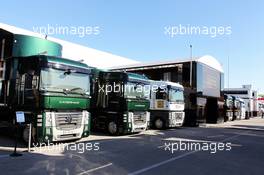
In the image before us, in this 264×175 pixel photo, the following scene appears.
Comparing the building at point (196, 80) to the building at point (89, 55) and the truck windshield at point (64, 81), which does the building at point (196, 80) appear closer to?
the building at point (89, 55)

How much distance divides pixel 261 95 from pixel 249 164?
3222 inches

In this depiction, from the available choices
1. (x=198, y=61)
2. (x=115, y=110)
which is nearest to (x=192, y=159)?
(x=115, y=110)

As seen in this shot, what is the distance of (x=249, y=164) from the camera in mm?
8625

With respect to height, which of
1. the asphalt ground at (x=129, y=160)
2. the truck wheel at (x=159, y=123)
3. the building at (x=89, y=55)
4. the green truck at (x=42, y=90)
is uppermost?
the building at (x=89, y=55)

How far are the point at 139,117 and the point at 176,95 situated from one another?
502 cm

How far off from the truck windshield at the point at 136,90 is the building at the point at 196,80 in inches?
299

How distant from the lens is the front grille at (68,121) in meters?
10.2

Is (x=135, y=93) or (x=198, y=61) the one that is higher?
(x=198, y=61)

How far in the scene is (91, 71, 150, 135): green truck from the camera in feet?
45.8

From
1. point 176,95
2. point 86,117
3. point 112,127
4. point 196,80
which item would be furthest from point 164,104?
point 196,80

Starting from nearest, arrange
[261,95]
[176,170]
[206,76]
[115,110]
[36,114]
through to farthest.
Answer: [176,170] → [36,114] → [115,110] → [206,76] → [261,95]

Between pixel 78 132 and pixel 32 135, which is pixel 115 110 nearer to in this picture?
pixel 78 132

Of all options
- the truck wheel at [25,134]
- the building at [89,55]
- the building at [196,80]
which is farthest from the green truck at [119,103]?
the building at [196,80]

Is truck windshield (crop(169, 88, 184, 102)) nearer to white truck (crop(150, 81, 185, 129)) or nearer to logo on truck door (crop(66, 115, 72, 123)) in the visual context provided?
white truck (crop(150, 81, 185, 129))
